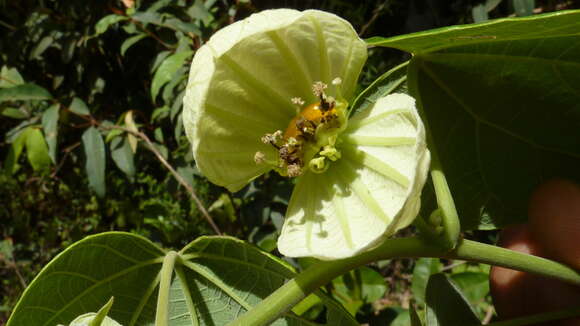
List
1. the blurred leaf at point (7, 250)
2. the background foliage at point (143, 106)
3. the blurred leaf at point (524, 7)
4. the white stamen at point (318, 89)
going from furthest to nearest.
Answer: the blurred leaf at point (7, 250) < the background foliage at point (143, 106) < the blurred leaf at point (524, 7) < the white stamen at point (318, 89)

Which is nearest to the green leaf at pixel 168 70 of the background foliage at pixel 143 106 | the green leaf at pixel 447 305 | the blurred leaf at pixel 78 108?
the background foliage at pixel 143 106

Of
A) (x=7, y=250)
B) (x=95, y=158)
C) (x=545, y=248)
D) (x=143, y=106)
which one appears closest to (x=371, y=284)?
(x=545, y=248)

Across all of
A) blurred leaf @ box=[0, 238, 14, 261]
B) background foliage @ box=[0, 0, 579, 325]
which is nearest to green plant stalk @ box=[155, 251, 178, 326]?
background foliage @ box=[0, 0, 579, 325]

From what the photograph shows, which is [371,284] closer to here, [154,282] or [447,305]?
[447,305]

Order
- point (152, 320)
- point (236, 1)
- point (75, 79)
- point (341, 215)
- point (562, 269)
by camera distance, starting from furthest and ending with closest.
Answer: point (75, 79) < point (236, 1) < point (152, 320) < point (562, 269) < point (341, 215)

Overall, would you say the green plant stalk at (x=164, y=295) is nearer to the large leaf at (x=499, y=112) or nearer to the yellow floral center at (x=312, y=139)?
the yellow floral center at (x=312, y=139)

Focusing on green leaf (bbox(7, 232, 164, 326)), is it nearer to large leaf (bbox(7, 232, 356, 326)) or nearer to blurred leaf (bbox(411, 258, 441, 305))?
large leaf (bbox(7, 232, 356, 326))

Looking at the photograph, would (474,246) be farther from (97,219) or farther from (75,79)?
(97,219)

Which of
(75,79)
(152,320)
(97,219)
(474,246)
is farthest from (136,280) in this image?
(97,219)
